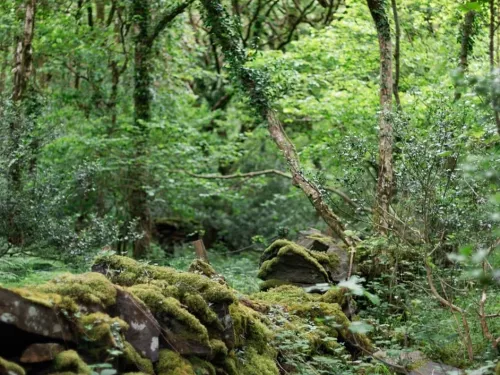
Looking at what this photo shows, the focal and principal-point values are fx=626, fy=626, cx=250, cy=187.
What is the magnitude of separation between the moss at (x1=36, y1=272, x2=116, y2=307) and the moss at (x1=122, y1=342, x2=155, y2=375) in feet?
1.32

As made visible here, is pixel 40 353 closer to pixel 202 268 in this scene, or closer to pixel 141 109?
pixel 202 268

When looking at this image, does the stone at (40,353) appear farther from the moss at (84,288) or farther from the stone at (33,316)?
the moss at (84,288)

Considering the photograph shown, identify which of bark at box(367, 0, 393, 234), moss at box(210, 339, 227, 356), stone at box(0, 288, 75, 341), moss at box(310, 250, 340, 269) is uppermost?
bark at box(367, 0, 393, 234)


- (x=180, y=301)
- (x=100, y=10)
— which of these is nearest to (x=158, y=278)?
(x=180, y=301)

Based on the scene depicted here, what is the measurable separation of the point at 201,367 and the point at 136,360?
2.56 ft

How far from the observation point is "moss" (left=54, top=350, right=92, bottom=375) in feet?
13.5

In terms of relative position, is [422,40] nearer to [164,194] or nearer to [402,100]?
[402,100]

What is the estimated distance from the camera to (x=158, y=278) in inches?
231

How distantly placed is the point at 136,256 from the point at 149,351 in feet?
34.4

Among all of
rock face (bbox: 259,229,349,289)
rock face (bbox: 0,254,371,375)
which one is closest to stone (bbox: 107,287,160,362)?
rock face (bbox: 0,254,371,375)

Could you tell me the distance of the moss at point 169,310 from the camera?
5.24 m

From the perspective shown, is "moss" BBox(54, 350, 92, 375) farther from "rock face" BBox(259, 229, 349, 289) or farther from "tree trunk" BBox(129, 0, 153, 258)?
"tree trunk" BBox(129, 0, 153, 258)

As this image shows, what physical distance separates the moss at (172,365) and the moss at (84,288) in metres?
0.62

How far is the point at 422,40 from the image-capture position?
16.6 metres
